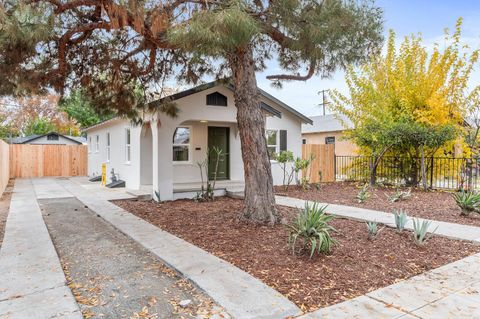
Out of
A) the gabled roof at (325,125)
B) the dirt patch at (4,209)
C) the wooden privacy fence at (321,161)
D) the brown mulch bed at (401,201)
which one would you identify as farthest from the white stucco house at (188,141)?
the gabled roof at (325,125)

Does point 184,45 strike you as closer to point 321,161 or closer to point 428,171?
point 428,171

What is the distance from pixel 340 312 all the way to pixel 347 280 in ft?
2.63

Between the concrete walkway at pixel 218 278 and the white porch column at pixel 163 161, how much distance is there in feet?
11.5

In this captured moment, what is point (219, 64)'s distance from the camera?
26.1ft

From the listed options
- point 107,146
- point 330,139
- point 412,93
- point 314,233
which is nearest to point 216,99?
point 412,93

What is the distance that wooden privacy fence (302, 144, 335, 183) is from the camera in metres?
15.4

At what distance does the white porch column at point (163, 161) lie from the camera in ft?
33.2

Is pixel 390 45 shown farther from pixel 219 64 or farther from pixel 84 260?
pixel 84 260

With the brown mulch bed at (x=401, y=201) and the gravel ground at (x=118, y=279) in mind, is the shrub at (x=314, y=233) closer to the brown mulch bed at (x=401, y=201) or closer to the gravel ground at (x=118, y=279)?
the gravel ground at (x=118, y=279)

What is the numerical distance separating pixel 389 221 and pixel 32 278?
6258mm

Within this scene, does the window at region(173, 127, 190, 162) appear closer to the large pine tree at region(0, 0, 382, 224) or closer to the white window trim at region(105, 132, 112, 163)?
the large pine tree at region(0, 0, 382, 224)

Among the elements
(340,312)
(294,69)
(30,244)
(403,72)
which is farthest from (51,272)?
(403,72)

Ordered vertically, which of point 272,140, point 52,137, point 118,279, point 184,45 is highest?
point 52,137

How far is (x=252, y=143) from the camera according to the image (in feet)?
21.5
